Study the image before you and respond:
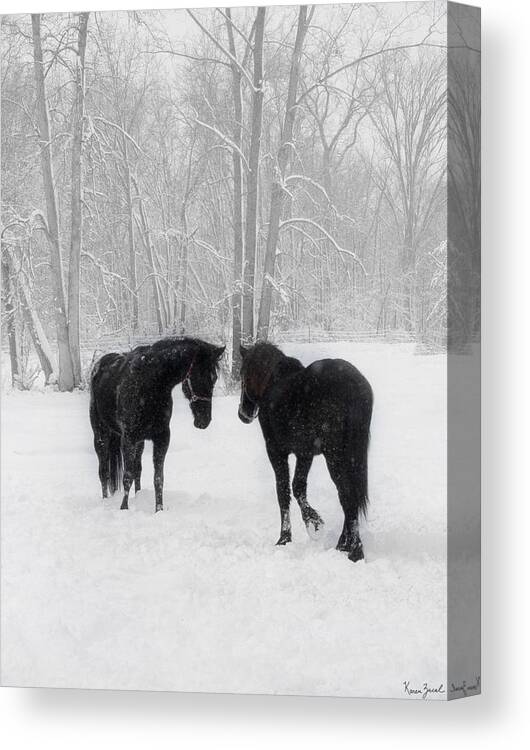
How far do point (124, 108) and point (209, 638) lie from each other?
2524mm

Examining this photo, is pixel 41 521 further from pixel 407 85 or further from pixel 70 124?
pixel 407 85

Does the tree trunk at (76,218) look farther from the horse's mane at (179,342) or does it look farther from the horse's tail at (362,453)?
the horse's tail at (362,453)

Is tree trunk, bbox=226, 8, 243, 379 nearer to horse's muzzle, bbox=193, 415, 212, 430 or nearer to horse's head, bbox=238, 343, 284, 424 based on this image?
horse's head, bbox=238, 343, 284, 424

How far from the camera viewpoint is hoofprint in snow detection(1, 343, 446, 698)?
196 inches

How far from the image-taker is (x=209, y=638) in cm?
516

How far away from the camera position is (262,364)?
5285 mm

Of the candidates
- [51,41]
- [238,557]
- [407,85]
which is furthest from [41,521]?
[407,85]

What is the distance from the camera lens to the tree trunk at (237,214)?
528 cm

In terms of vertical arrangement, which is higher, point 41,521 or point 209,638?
point 41,521
